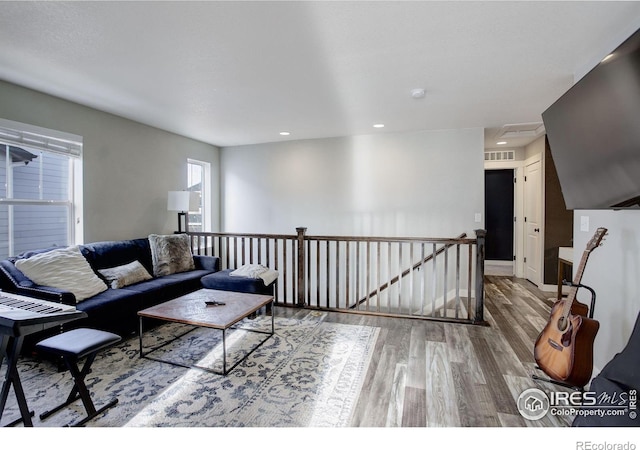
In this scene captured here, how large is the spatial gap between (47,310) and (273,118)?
2.99m

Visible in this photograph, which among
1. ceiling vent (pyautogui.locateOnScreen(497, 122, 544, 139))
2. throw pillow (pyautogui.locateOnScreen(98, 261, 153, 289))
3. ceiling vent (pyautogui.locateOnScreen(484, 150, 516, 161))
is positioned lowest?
throw pillow (pyautogui.locateOnScreen(98, 261, 153, 289))

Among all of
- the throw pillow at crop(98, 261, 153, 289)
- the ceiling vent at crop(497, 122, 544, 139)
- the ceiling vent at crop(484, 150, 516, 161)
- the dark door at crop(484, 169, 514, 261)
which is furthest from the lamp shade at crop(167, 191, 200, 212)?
the dark door at crop(484, 169, 514, 261)

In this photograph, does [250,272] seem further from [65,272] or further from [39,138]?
[39,138]

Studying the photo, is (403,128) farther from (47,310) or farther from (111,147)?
(47,310)

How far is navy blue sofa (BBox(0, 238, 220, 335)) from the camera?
2506 mm

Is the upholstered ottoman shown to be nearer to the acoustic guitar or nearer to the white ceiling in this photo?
the white ceiling

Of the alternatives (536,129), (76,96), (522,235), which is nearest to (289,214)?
(76,96)

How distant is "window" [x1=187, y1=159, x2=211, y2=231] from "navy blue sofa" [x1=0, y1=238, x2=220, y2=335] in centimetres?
125

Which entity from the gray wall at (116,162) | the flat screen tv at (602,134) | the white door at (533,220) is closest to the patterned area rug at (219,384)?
the gray wall at (116,162)

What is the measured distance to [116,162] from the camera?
3.80 metres

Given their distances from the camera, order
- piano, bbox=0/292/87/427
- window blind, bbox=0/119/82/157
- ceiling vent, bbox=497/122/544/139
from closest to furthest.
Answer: piano, bbox=0/292/87/427
window blind, bbox=0/119/82/157
ceiling vent, bbox=497/122/544/139

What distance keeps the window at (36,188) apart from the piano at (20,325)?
1.67m

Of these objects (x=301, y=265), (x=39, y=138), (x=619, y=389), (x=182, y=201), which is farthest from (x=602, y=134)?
(x=39, y=138)

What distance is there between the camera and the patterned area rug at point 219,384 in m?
1.82
